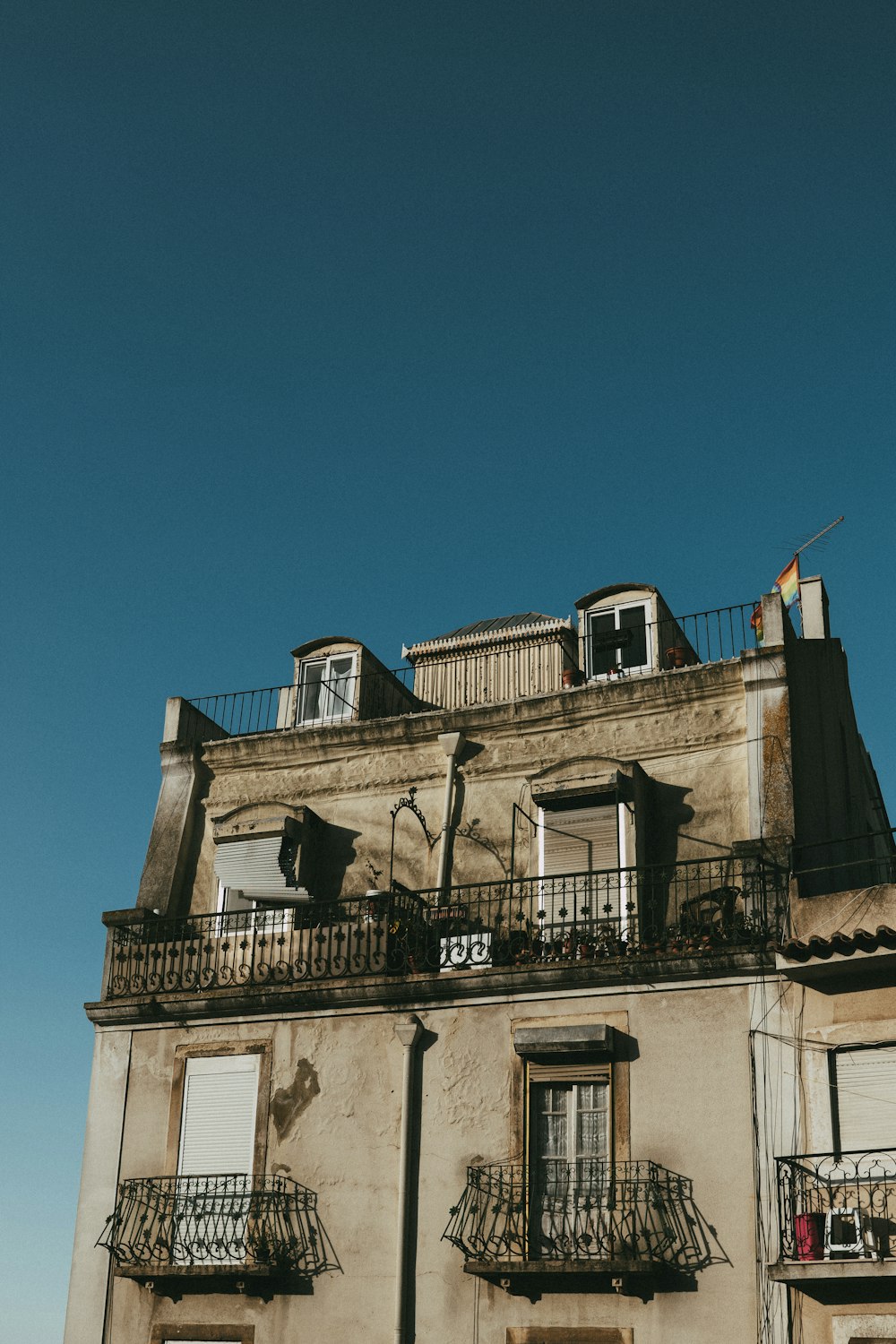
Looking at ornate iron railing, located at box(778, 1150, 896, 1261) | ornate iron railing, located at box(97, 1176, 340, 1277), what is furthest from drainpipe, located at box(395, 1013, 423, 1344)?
ornate iron railing, located at box(778, 1150, 896, 1261)

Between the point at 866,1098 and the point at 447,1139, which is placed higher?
the point at 866,1098

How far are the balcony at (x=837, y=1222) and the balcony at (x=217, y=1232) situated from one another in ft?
19.4

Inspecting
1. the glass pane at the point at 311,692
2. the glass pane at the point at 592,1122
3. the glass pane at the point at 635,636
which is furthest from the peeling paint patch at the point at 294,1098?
the glass pane at the point at 635,636

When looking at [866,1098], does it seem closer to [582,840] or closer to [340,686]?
[582,840]

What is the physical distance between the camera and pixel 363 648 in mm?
25438

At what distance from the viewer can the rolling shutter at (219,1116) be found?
770 inches

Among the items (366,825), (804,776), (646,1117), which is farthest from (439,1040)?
(804,776)

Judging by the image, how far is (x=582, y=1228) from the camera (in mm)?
17078

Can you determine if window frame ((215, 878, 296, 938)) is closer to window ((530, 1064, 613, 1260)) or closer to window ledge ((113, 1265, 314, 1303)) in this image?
window ledge ((113, 1265, 314, 1303))

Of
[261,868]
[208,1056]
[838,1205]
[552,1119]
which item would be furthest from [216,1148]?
[838,1205]

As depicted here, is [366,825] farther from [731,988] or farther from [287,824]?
[731,988]

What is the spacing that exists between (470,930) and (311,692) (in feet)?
22.2

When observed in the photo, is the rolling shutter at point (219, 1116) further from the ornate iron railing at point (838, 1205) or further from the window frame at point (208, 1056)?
the ornate iron railing at point (838, 1205)

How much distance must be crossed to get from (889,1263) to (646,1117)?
3356mm
